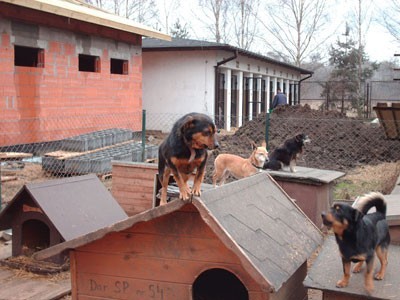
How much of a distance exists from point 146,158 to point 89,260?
336 inches

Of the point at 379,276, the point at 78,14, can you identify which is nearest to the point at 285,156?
the point at 379,276

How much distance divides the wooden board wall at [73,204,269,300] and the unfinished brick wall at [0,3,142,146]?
→ 954cm

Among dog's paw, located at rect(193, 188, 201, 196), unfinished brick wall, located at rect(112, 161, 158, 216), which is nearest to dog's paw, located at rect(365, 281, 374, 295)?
dog's paw, located at rect(193, 188, 201, 196)

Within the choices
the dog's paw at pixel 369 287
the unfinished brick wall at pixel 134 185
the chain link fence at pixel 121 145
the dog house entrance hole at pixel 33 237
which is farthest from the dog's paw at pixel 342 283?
the chain link fence at pixel 121 145

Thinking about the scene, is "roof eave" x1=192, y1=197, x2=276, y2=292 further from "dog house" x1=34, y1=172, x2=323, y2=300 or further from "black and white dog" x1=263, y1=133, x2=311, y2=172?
"black and white dog" x1=263, y1=133, x2=311, y2=172

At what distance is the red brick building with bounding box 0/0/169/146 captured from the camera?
12.9 metres

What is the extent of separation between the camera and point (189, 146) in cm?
324

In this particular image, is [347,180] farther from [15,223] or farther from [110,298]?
[110,298]

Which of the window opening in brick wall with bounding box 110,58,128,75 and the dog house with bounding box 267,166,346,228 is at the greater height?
the window opening in brick wall with bounding box 110,58,128,75

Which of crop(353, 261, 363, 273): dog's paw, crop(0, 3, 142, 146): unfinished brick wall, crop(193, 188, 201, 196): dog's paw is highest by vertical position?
crop(0, 3, 142, 146): unfinished brick wall

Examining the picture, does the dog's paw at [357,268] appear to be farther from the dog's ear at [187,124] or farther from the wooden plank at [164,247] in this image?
the dog's ear at [187,124]

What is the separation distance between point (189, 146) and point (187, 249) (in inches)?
31.0

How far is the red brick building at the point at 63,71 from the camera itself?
1288 cm

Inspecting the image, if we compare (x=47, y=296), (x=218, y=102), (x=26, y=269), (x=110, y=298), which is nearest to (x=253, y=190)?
(x=110, y=298)
